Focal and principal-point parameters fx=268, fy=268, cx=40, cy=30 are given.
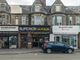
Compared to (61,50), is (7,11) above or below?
above

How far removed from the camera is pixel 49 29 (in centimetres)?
4922

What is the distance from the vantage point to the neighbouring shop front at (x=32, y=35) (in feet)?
161

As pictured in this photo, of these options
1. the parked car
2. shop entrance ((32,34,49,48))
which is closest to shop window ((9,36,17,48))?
shop entrance ((32,34,49,48))

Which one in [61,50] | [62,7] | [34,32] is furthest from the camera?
[62,7]

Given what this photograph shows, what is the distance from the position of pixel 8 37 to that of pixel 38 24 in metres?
6.29

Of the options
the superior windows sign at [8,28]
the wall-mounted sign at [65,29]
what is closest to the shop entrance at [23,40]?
the superior windows sign at [8,28]

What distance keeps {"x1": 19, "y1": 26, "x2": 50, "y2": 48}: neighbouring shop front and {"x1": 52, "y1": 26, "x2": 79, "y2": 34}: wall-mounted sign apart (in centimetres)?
129

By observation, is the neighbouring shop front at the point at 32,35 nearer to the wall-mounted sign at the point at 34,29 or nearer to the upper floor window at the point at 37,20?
the wall-mounted sign at the point at 34,29

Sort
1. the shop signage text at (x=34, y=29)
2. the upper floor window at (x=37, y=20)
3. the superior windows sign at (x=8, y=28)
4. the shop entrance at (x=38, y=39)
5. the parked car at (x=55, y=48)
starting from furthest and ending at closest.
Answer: the upper floor window at (x=37, y=20), the shop entrance at (x=38, y=39), the shop signage text at (x=34, y=29), the superior windows sign at (x=8, y=28), the parked car at (x=55, y=48)

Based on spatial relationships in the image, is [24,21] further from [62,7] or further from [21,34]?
[62,7]

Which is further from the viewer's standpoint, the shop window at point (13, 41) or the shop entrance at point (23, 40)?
the shop window at point (13, 41)

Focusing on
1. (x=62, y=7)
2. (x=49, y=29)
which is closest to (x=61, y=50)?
(x=49, y=29)

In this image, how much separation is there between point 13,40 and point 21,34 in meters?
1.86

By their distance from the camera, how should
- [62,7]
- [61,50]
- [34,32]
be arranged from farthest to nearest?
[62,7] < [34,32] < [61,50]
